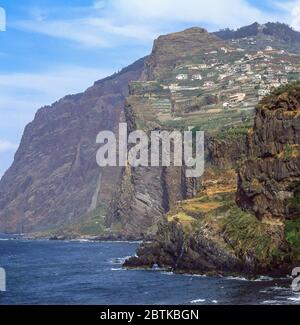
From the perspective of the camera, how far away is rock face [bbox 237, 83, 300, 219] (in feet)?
372

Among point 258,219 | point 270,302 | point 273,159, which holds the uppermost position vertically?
point 273,159

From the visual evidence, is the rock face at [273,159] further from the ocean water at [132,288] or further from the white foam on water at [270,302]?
the white foam on water at [270,302]

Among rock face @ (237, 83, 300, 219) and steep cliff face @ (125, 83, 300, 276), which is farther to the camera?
rock face @ (237, 83, 300, 219)

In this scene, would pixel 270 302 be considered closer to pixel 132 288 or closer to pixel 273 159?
pixel 132 288

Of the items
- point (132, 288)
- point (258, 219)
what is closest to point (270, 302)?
point (132, 288)

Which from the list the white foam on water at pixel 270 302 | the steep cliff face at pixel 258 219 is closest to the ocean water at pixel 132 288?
the white foam on water at pixel 270 302

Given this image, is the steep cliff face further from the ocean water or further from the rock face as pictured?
the ocean water

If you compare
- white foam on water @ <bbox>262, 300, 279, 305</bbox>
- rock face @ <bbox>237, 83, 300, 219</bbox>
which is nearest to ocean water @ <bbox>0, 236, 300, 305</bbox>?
white foam on water @ <bbox>262, 300, 279, 305</bbox>

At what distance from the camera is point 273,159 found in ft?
383

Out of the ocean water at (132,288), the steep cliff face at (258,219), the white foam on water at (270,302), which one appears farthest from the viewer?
the steep cliff face at (258,219)

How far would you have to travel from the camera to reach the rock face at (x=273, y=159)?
113312mm
